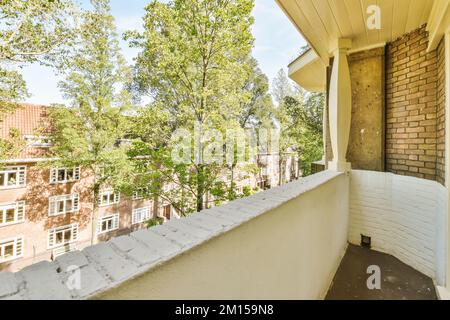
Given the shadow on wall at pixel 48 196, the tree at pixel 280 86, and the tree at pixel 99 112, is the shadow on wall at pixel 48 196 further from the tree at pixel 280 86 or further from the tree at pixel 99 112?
the tree at pixel 280 86

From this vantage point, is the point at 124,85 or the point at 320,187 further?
the point at 124,85

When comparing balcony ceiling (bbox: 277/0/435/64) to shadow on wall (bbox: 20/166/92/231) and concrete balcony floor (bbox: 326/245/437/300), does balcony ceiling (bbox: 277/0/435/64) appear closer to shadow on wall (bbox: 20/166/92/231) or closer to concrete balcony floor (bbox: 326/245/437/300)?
concrete balcony floor (bbox: 326/245/437/300)

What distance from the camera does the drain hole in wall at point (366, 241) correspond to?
10.8 ft

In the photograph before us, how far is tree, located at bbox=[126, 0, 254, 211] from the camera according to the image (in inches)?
311

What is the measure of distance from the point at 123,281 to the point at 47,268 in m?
0.24

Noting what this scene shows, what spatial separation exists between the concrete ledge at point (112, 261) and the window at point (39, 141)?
11.4m

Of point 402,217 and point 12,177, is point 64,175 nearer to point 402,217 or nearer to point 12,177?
point 12,177

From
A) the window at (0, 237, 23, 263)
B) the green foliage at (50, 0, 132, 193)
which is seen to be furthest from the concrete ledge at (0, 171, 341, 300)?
the window at (0, 237, 23, 263)

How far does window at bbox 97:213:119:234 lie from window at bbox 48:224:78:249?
3.75ft

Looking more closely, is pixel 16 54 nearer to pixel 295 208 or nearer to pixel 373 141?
pixel 295 208

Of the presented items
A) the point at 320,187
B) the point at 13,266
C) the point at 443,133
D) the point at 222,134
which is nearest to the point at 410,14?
the point at 443,133

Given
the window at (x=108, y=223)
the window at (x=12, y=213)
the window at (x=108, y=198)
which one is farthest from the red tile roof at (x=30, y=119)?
the window at (x=108, y=223)

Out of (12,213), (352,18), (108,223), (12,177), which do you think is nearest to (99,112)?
(12,177)
